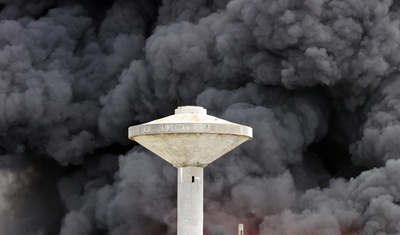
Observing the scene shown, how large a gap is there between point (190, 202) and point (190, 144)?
7.23 ft

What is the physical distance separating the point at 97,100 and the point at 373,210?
867 inches

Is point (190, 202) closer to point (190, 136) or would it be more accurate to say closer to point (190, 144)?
point (190, 144)

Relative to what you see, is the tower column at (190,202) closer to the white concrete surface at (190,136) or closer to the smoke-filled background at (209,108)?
the white concrete surface at (190,136)

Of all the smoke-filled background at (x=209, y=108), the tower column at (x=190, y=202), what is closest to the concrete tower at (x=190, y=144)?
the tower column at (x=190, y=202)

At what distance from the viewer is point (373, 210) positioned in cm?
5331

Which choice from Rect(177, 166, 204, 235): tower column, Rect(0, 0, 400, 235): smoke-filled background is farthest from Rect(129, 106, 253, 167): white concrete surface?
Rect(0, 0, 400, 235): smoke-filled background

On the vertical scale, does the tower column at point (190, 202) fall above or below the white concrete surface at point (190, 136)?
below

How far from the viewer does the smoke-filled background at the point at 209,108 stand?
5662 centimetres

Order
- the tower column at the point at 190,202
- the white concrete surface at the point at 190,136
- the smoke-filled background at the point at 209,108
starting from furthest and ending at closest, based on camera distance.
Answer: the smoke-filled background at the point at 209,108 → the tower column at the point at 190,202 → the white concrete surface at the point at 190,136

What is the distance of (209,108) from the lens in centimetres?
5938

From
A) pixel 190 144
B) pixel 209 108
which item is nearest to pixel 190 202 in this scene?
pixel 190 144

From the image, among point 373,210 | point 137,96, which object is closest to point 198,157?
point 373,210

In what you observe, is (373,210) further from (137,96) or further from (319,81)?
(137,96)

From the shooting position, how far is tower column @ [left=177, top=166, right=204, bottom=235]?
39156mm
